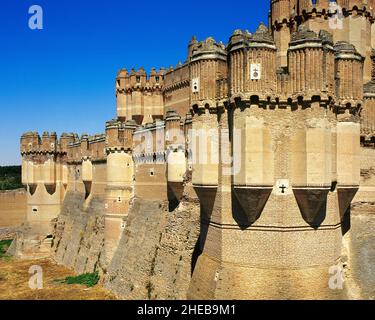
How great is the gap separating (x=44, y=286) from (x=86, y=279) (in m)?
3.34

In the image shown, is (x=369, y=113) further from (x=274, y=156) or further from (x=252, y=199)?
(x=252, y=199)

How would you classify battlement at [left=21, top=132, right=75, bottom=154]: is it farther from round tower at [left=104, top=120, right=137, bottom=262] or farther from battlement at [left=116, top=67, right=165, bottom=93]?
round tower at [left=104, top=120, right=137, bottom=262]

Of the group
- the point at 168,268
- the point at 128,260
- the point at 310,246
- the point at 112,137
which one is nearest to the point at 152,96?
the point at 112,137

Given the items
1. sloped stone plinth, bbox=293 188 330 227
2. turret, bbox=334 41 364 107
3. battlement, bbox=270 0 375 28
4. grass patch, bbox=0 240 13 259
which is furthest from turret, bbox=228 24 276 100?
grass patch, bbox=0 240 13 259

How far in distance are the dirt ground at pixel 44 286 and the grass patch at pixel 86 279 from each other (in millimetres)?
448

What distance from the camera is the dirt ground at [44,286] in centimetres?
2644

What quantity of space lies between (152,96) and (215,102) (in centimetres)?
2680

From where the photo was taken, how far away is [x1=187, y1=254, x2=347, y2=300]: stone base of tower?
13914mm

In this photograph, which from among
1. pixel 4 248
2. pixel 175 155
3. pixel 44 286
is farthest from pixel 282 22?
pixel 4 248

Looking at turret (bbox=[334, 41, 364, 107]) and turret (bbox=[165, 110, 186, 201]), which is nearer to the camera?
turret (bbox=[334, 41, 364, 107])

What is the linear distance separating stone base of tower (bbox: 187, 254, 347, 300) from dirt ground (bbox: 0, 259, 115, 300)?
38.2ft

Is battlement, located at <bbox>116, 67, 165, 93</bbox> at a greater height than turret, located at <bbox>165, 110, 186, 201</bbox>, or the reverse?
battlement, located at <bbox>116, 67, 165, 93</bbox>

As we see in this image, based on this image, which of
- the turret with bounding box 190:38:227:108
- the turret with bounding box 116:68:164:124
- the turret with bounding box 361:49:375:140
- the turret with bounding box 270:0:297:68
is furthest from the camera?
the turret with bounding box 116:68:164:124

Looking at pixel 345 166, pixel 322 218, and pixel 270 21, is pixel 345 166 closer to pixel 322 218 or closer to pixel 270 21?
pixel 322 218
